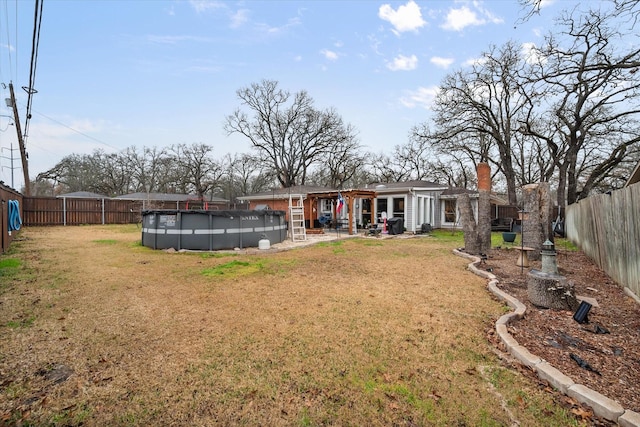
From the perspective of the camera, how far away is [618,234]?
530 centimetres

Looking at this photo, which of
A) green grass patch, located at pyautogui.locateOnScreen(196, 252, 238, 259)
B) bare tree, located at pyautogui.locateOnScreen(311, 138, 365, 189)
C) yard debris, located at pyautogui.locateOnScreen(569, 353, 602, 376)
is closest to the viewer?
yard debris, located at pyautogui.locateOnScreen(569, 353, 602, 376)

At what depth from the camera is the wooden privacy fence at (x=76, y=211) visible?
754 inches

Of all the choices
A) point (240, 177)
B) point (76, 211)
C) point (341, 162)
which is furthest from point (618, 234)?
point (240, 177)

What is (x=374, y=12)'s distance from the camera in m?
10.5

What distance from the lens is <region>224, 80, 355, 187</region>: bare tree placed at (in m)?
30.1

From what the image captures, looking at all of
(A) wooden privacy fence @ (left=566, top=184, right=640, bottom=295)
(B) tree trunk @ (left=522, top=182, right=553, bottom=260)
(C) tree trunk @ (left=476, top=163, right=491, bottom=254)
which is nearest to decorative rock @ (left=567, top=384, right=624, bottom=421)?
(A) wooden privacy fence @ (left=566, top=184, right=640, bottom=295)

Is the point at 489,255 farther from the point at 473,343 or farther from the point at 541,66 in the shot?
the point at 541,66

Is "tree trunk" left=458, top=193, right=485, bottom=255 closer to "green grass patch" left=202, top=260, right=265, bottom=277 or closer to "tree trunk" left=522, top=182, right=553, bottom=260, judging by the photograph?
"tree trunk" left=522, top=182, right=553, bottom=260

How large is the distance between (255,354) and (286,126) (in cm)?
2954

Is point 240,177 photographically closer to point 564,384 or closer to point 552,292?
point 552,292

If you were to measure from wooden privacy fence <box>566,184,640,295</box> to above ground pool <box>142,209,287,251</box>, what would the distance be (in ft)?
30.2

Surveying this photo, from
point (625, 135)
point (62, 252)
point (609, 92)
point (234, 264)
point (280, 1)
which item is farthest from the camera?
point (625, 135)

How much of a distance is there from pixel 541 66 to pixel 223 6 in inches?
484

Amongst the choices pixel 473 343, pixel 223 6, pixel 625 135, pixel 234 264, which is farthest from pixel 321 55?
pixel 625 135
